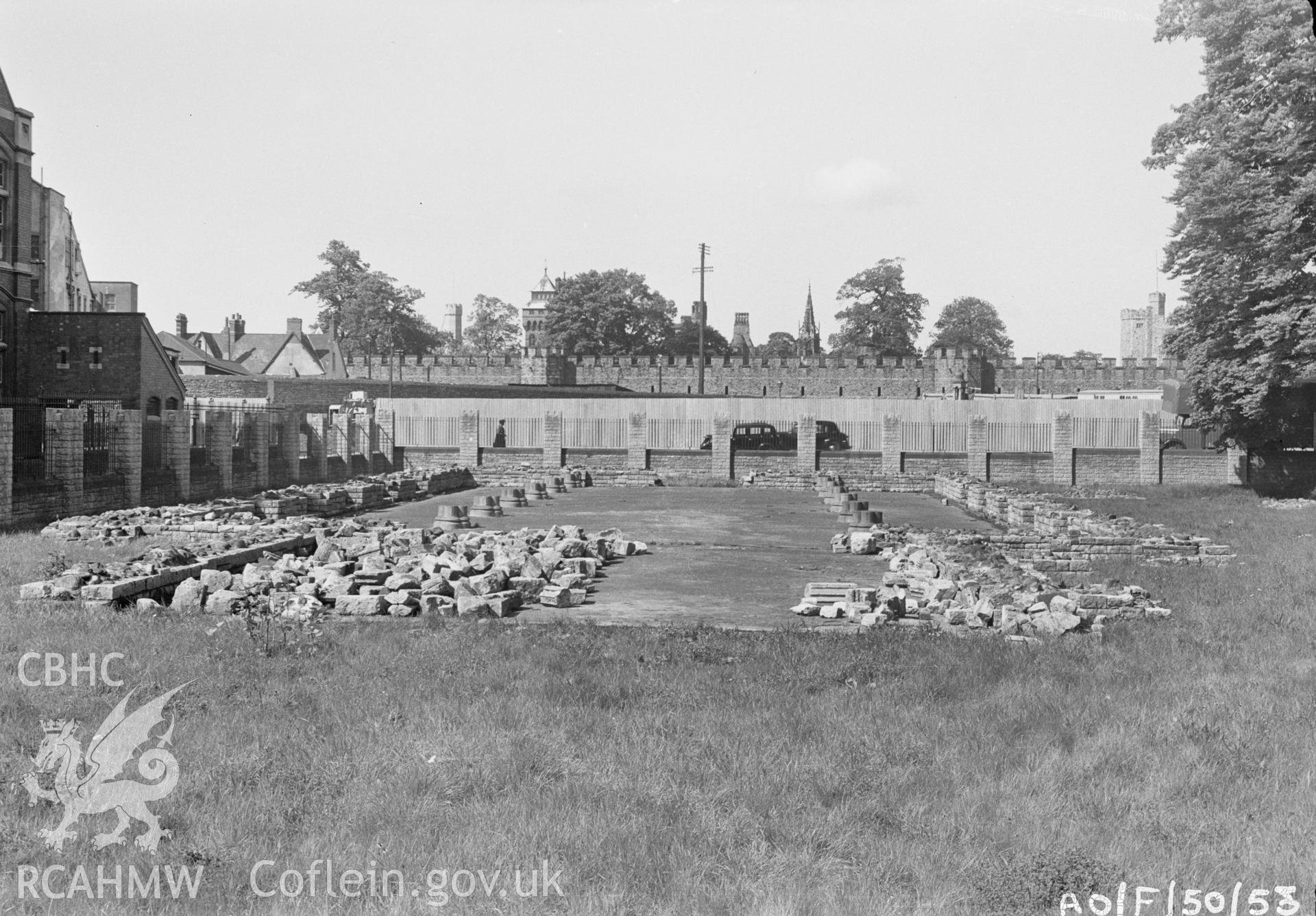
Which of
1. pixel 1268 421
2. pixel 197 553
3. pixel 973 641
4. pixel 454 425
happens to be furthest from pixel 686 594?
pixel 454 425

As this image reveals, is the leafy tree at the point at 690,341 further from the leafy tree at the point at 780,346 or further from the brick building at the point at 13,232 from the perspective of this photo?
the brick building at the point at 13,232

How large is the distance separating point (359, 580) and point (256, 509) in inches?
525

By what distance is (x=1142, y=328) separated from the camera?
489 feet

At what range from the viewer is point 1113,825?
5.88 m

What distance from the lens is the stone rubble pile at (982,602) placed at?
11.0m

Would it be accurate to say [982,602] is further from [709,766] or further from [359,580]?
[359,580]

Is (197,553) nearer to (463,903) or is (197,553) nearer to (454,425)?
(463,903)

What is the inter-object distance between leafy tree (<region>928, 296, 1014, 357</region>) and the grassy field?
9767cm

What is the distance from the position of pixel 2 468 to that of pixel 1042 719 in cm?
1825

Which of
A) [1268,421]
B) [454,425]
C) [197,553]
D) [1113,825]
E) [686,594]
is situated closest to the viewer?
[1113,825]

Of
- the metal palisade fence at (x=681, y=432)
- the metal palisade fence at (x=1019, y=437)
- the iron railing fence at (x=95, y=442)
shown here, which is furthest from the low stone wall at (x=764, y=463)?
the iron railing fence at (x=95, y=442)

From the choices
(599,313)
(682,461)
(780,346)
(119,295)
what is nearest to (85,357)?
(682,461)

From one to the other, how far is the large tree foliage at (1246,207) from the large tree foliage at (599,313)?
6669 centimetres

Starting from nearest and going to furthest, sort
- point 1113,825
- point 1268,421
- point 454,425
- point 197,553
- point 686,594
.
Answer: point 1113,825
point 686,594
point 197,553
point 1268,421
point 454,425
